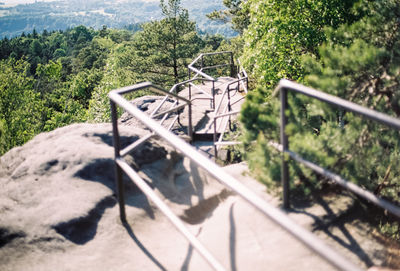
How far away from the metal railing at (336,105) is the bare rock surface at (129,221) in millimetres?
321

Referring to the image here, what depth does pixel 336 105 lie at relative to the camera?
69.5 inches

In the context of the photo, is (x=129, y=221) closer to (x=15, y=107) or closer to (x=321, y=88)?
(x=321, y=88)

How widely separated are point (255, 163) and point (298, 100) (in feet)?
2.01

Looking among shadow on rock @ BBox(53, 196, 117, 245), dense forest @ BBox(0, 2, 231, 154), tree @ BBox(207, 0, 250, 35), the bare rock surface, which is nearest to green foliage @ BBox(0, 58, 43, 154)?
dense forest @ BBox(0, 2, 231, 154)

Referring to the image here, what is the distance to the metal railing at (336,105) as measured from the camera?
1.59 meters

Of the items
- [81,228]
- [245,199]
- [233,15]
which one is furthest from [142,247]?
[233,15]

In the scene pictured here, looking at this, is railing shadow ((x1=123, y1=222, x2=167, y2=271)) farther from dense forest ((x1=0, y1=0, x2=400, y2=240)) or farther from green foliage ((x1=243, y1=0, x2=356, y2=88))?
green foliage ((x1=243, y1=0, x2=356, y2=88))

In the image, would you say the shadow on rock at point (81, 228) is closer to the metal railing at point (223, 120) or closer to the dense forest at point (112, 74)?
the metal railing at point (223, 120)

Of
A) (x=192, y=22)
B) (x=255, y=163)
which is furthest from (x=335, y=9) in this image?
(x=192, y=22)

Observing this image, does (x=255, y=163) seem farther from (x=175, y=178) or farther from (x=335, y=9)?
(x=335, y=9)

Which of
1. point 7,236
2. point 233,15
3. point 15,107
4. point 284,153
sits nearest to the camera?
point 284,153

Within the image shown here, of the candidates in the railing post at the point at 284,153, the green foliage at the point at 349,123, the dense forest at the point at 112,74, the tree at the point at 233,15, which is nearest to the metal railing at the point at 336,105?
the railing post at the point at 284,153

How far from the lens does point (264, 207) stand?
1.22 metres

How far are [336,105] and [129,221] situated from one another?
1.79m
